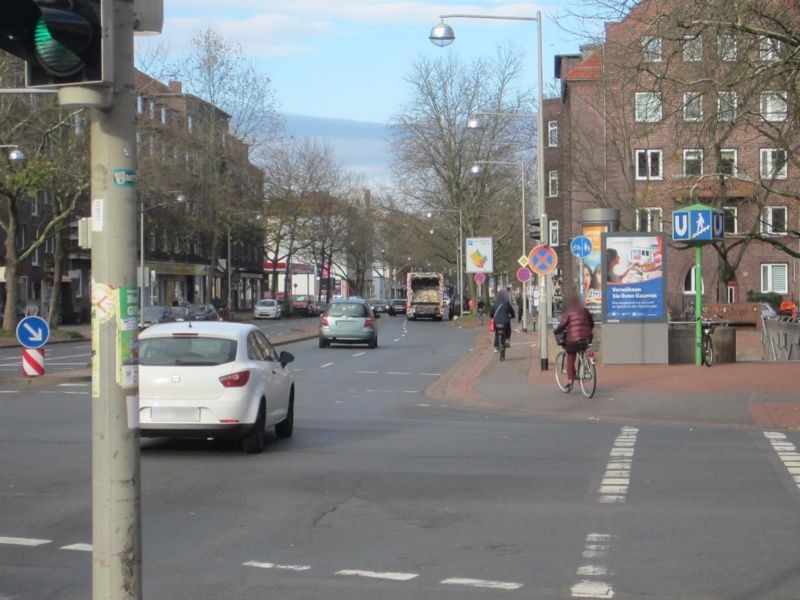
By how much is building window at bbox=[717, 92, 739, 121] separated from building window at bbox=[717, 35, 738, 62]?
0.59 meters

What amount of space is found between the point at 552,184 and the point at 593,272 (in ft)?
134

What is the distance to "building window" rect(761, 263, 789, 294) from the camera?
210 feet

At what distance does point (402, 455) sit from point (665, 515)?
4.23m

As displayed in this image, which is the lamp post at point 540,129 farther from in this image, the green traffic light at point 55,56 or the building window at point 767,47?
the green traffic light at point 55,56

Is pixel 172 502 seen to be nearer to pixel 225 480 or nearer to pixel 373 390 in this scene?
pixel 225 480

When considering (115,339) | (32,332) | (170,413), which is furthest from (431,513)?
(32,332)

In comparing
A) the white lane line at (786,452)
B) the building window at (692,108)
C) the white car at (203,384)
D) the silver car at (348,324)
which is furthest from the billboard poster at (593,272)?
the white car at (203,384)

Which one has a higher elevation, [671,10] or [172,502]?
[671,10]

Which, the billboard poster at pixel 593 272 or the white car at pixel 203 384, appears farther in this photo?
the billboard poster at pixel 593 272

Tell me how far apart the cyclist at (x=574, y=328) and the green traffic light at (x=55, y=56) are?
16575 mm

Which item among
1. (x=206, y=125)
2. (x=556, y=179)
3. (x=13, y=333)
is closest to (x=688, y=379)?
(x=13, y=333)

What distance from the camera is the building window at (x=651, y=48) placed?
1652 centimetres

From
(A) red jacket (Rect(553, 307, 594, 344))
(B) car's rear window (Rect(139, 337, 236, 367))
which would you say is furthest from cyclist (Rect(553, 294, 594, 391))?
(B) car's rear window (Rect(139, 337, 236, 367))

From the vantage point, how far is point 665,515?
9141 mm
